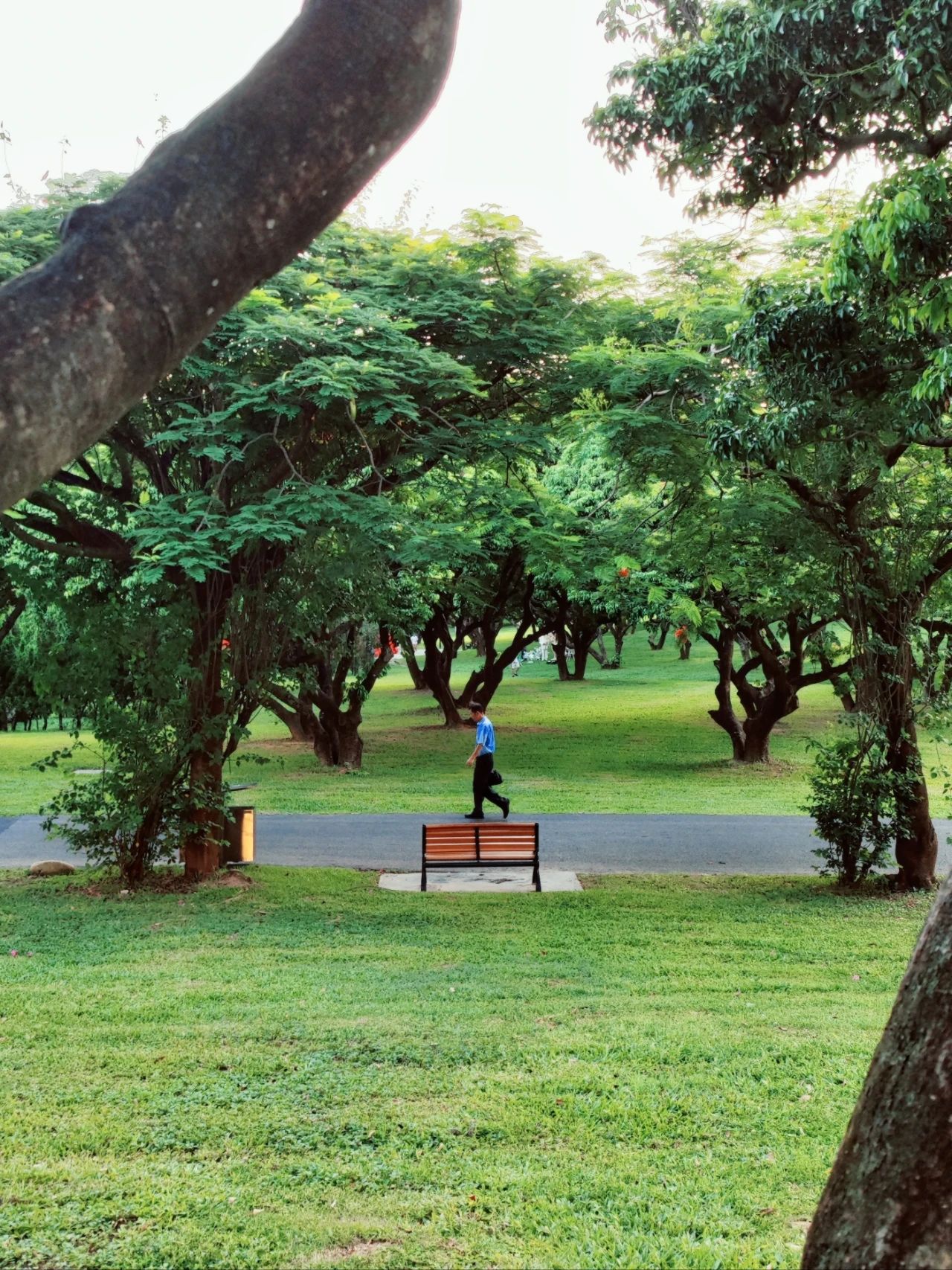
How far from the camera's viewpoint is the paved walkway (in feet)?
51.2

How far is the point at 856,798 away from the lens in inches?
514

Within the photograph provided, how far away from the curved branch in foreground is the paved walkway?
13398mm

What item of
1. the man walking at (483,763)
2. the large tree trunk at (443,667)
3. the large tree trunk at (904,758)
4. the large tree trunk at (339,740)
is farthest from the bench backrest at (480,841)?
the large tree trunk at (443,667)

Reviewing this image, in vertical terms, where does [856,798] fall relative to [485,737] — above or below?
below

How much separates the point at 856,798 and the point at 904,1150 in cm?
1163

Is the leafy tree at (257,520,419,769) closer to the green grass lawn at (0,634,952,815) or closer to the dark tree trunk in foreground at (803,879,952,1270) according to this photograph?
the green grass lawn at (0,634,952,815)

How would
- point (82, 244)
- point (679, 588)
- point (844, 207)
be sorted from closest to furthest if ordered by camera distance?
point (82, 244) < point (844, 207) < point (679, 588)

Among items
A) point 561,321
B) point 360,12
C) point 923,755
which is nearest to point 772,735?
point 923,755

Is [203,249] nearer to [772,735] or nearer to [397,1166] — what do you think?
[397,1166]

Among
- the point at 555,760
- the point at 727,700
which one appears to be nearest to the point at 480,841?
the point at 727,700

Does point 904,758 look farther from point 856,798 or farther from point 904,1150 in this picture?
point 904,1150

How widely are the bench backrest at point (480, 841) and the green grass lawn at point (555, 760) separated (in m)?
2.09

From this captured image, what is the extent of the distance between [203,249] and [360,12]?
0.56 meters

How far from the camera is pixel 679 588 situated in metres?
23.6
